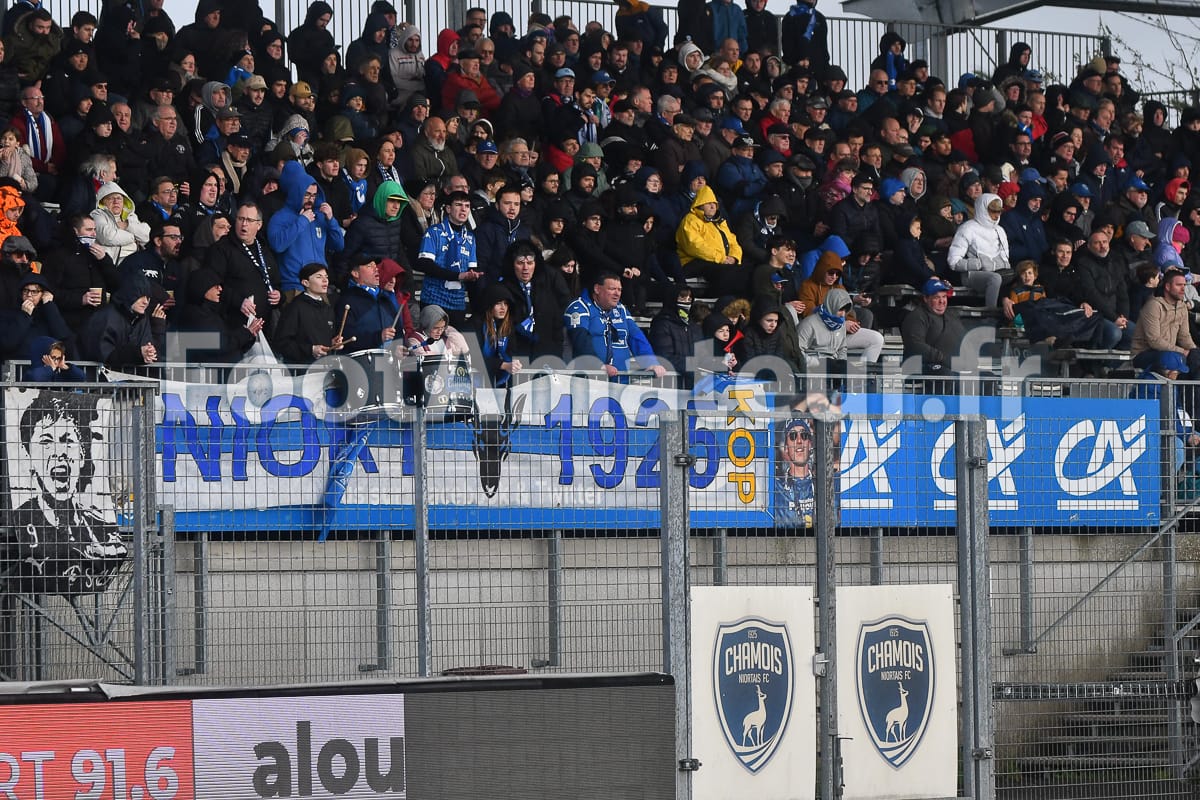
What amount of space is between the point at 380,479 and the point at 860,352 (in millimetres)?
7494

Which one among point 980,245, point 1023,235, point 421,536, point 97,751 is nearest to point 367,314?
point 421,536

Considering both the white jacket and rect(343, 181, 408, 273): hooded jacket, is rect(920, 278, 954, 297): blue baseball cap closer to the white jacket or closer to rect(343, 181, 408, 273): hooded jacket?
the white jacket

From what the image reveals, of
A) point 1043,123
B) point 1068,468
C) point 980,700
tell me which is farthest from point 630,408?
point 1043,123

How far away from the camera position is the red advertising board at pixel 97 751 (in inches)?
279

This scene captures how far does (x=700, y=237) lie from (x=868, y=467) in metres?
7.96

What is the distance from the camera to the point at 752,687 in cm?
795

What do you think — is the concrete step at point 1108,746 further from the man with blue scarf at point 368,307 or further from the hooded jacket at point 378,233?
the hooded jacket at point 378,233

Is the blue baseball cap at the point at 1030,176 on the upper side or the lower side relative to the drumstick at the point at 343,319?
upper

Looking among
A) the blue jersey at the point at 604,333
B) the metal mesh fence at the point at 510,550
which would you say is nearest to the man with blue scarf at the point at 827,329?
the blue jersey at the point at 604,333

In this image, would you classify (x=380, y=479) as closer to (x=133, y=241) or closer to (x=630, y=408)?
(x=630, y=408)

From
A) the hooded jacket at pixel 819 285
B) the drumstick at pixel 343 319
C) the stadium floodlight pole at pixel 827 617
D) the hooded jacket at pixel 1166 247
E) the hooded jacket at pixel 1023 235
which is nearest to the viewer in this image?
the stadium floodlight pole at pixel 827 617

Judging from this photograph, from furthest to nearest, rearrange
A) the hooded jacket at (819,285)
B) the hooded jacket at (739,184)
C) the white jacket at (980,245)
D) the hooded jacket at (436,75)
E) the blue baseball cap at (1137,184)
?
1. the blue baseball cap at (1137,184)
2. the white jacket at (980,245)
3. the hooded jacket at (436,75)
4. the hooded jacket at (739,184)
5. the hooded jacket at (819,285)

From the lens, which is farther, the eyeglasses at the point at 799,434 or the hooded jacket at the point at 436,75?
the hooded jacket at the point at 436,75

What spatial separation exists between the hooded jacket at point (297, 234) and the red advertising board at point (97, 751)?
23.0 feet
